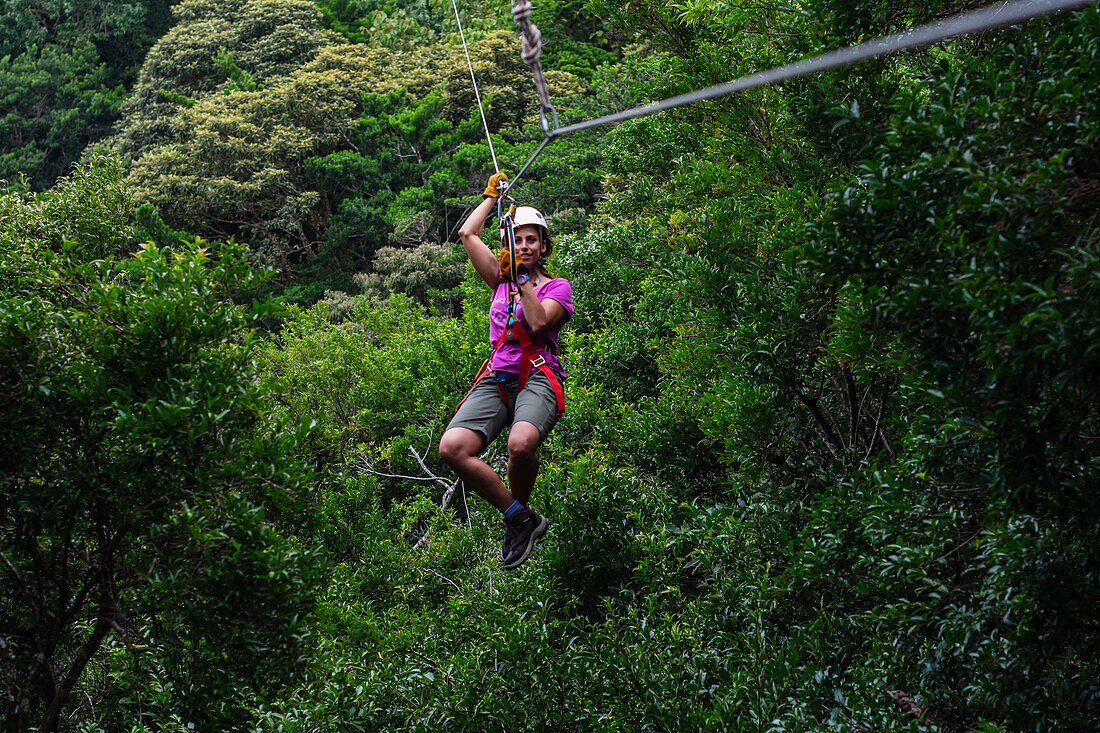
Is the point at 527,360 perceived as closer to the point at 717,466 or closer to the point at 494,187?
the point at 494,187

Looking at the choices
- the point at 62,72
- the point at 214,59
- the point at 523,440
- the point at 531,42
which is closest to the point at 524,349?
the point at 523,440

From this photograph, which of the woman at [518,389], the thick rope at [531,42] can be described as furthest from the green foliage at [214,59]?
the thick rope at [531,42]

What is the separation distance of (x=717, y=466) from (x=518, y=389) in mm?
2583

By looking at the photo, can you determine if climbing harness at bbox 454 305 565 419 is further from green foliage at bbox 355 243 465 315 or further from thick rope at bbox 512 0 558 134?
green foliage at bbox 355 243 465 315

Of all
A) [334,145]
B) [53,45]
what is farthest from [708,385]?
[53,45]

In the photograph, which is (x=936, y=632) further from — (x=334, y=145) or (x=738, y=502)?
(x=334, y=145)

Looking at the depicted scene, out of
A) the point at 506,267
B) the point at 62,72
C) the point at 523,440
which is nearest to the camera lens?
the point at 523,440

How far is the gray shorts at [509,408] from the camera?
14.3ft

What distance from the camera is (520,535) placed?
14.9ft

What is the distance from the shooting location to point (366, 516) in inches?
345

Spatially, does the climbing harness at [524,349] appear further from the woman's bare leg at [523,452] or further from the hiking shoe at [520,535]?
the hiking shoe at [520,535]

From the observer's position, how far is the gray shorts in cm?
435

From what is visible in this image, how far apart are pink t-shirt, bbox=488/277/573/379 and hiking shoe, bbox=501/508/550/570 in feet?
2.75

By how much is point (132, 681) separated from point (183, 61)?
28.1 metres
